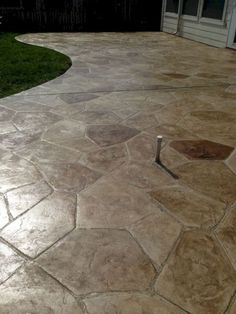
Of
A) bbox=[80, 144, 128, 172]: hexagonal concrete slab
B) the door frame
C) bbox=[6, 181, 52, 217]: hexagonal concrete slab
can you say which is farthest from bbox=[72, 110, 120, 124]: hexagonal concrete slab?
the door frame

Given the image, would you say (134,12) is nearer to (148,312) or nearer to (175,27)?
(175,27)

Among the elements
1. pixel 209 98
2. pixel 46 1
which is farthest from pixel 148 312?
pixel 46 1

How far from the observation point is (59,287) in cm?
175

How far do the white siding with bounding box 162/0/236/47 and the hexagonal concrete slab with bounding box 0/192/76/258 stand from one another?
30.0ft

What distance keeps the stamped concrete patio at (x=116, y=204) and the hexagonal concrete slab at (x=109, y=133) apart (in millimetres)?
13

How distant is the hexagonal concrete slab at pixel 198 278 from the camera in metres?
1.69

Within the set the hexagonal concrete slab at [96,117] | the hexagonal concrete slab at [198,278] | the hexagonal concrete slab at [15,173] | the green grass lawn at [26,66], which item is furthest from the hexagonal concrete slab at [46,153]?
the green grass lawn at [26,66]

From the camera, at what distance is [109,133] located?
12.3 feet

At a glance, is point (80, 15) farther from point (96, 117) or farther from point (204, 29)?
point (96, 117)

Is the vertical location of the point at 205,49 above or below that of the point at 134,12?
below

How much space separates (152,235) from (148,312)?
0.61 meters

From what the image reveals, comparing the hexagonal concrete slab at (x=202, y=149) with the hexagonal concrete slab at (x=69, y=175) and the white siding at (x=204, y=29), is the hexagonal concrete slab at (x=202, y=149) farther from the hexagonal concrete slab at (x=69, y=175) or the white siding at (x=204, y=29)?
the white siding at (x=204, y=29)

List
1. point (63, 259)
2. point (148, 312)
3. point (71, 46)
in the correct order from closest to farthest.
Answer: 1. point (148, 312)
2. point (63, 259)
3. point (71, 46)

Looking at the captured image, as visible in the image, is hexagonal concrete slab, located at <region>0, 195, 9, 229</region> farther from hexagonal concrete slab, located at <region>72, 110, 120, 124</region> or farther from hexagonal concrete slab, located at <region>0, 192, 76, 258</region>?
hexagonal concrete slab, located at <region>72, 110, 120, 124</region>
